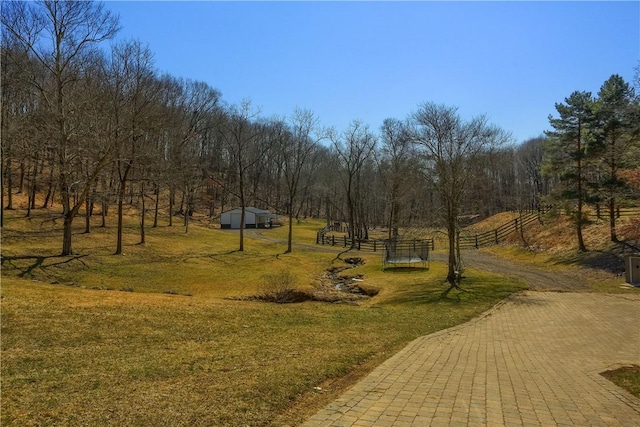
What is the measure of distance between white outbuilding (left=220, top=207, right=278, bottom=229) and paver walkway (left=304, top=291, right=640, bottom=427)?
172ft

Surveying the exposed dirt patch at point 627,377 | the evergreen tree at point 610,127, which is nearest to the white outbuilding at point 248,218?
the evergreen tree at point 610,127

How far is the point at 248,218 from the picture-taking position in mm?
65938

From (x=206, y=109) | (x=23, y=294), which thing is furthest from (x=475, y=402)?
(x=206, y=109)

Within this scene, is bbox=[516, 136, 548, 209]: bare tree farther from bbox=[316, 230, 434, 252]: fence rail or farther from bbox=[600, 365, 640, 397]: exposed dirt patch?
bbox=[600, 365, 640, 397]: exposed dirt patch

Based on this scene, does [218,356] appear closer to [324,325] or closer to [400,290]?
[324,325]

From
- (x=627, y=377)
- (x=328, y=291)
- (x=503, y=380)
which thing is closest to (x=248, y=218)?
(x=328, y=291)

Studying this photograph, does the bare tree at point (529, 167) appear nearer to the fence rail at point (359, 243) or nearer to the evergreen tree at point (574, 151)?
the fence rail at point (359, 243)

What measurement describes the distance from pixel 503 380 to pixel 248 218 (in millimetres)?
60773

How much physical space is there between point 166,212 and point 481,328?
55.4 metres

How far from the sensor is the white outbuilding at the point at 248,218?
62.8 meters

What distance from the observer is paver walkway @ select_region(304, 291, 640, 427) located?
198 inches

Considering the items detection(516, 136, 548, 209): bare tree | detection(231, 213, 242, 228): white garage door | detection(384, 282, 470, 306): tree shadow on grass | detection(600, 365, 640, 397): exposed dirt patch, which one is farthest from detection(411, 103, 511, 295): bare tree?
detection(516, 136, 548, 209): bare tree

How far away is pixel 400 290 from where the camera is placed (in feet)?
71.2

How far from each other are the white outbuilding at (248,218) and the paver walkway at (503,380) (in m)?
52.5
